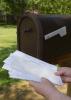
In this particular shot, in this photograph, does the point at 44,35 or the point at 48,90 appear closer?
the point at 48,90

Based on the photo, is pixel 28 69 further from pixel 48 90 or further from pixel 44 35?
pixel 44 35

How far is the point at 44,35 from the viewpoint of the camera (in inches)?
108

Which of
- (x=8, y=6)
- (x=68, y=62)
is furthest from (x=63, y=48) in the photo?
(x=8, y=6)

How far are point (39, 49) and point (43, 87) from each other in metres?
1.36

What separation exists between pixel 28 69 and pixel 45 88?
0.20 m

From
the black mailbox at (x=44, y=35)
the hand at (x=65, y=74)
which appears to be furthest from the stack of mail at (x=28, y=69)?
the black mailbox at (x=44, y=35)

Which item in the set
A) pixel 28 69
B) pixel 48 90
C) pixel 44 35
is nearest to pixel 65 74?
pixel 28 69

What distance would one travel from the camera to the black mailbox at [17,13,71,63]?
275cm

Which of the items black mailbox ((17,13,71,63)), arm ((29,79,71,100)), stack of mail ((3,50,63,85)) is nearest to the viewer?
arm ((29,79,71,100))

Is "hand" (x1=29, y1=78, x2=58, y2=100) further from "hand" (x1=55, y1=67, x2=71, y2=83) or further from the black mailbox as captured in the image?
the black mailbox

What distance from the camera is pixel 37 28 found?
8.93ft

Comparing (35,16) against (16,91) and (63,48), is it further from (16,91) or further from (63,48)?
(16,91)

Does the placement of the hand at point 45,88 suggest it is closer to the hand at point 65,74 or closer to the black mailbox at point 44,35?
the hand at point 65,74

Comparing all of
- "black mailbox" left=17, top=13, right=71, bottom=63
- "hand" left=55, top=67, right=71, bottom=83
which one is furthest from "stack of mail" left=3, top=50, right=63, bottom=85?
"black mailbox" left=17, top=13, right=71, bottom=63
